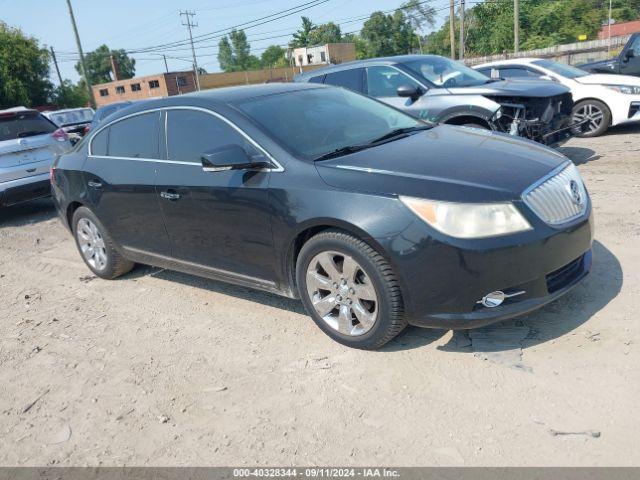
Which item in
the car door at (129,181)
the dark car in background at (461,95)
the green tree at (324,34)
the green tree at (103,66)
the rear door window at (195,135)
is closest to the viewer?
the rear door window at (195,135)

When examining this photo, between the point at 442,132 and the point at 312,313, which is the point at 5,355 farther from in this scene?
the point at 442,132

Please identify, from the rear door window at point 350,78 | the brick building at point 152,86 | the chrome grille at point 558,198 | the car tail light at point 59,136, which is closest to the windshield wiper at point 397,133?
the chrome grille at point 558,198

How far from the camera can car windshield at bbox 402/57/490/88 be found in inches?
314

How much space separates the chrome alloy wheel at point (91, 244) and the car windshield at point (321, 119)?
227 cm

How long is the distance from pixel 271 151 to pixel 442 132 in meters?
1.43

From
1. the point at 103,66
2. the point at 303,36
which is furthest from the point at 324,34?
the point at 103,66

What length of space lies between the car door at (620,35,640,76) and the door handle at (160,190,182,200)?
36.2 feet

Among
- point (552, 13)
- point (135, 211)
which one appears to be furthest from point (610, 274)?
point (552, 13)

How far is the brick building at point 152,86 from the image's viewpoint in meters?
66.9

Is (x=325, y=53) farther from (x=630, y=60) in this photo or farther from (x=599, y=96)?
(x=599, y=96)

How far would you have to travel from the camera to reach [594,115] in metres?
9.85

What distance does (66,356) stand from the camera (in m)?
4.04

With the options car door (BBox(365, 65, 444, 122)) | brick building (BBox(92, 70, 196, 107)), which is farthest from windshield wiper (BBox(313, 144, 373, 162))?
brick building (BBox(92, 70, 196, 107))

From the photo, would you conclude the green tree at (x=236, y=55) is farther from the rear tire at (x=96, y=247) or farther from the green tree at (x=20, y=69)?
the rear tire at (x=96, y=247)
